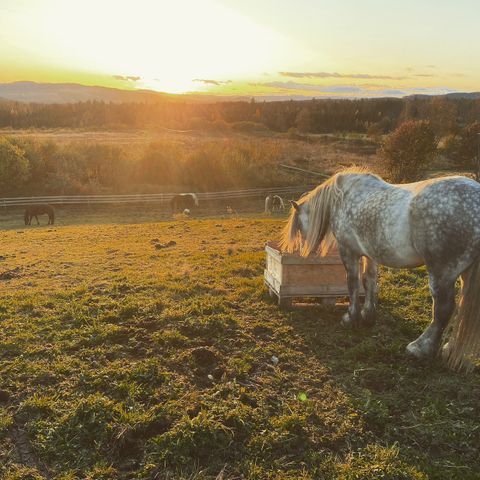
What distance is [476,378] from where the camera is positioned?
5.83 m

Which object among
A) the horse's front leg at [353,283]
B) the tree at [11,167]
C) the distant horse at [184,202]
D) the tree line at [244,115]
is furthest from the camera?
the tree line at [244,115]

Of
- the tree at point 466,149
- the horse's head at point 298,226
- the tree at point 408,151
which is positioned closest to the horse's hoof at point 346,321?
the horse's head at point 298,226

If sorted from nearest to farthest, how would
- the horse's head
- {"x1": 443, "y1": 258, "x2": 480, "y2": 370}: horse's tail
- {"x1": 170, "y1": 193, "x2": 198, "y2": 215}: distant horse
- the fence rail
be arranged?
{"x1": 443, "y1": 258, "x2": 480, "y2": 370}: horse's tail, the horse's head, {"x1": 170, "y1": 193, "x2": 198, "y2": 215}: distant horse, the fence rail

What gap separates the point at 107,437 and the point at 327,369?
3130 mm

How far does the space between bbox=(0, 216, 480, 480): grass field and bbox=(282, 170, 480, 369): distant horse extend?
49 cm

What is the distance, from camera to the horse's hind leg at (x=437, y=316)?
5.75m

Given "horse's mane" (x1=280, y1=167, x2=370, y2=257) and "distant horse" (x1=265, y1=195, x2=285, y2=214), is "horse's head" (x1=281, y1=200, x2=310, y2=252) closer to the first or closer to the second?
"horse's mane" (x1=280, y1=167, x2=370, y2=257)

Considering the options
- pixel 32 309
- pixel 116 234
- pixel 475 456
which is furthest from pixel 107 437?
pixel 116 234

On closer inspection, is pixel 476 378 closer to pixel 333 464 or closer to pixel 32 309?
pixel 333 464

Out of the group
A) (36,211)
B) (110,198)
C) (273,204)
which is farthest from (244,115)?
(36,211)

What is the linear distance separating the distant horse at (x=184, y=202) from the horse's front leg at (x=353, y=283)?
84.2ft

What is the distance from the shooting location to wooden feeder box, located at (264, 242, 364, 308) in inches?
320

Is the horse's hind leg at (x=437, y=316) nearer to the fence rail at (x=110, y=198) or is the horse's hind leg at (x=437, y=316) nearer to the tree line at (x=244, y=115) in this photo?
the fence rail at (x=110, y=198)

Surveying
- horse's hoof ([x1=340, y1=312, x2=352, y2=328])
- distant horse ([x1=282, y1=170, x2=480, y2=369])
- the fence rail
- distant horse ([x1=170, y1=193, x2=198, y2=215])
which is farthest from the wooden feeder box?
the fence rail
